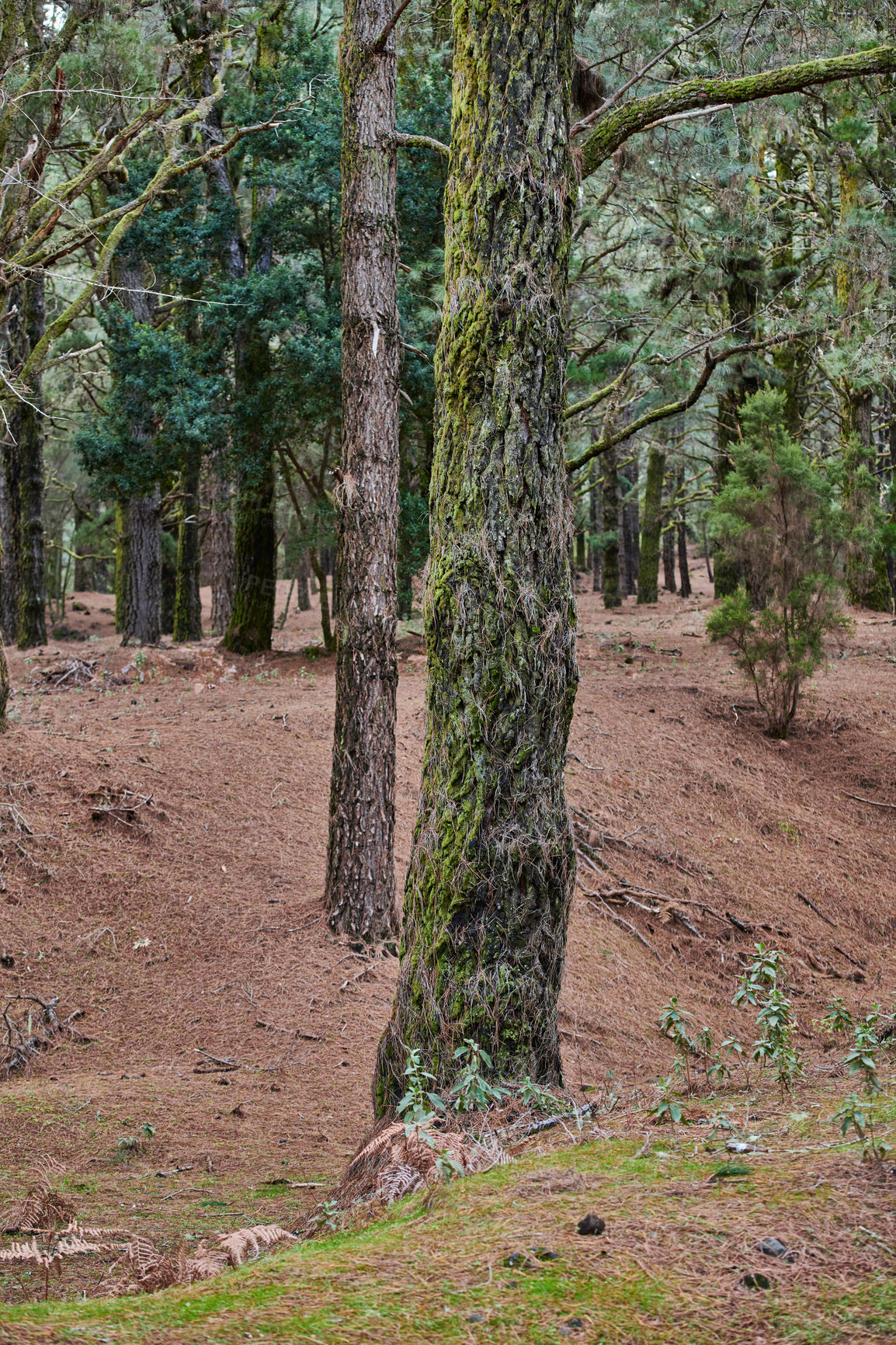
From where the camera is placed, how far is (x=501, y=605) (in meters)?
3.81

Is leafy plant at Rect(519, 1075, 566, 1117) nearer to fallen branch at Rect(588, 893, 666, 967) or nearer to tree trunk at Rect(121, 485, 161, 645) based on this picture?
fallen branch at Rect(588, 893, 666, 967)

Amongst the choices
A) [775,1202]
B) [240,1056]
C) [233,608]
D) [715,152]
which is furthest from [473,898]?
[715,152]

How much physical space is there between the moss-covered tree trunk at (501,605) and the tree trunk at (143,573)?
565 inches

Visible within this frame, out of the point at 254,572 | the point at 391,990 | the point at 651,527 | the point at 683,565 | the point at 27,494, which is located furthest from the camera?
the point at 683,565

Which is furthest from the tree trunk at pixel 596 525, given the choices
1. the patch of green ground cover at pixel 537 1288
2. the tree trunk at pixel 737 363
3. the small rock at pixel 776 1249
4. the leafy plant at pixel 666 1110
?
the small rock at pixel 776 1249

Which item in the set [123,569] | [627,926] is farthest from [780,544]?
[123,569]

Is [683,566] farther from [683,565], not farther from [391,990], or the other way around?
[391,990]

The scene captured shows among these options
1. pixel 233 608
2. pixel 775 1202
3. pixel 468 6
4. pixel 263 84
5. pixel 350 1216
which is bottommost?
pixel 350 1216

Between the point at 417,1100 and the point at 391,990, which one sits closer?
the point at 417,1100

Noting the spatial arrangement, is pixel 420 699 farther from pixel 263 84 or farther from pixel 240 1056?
pixel 263 84

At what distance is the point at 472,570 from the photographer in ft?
12.6

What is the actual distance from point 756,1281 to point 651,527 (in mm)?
22919

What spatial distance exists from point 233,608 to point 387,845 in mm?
8909

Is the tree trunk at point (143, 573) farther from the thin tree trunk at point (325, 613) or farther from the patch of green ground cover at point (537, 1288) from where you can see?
the patch of green ground cover at point (537, 1288)
